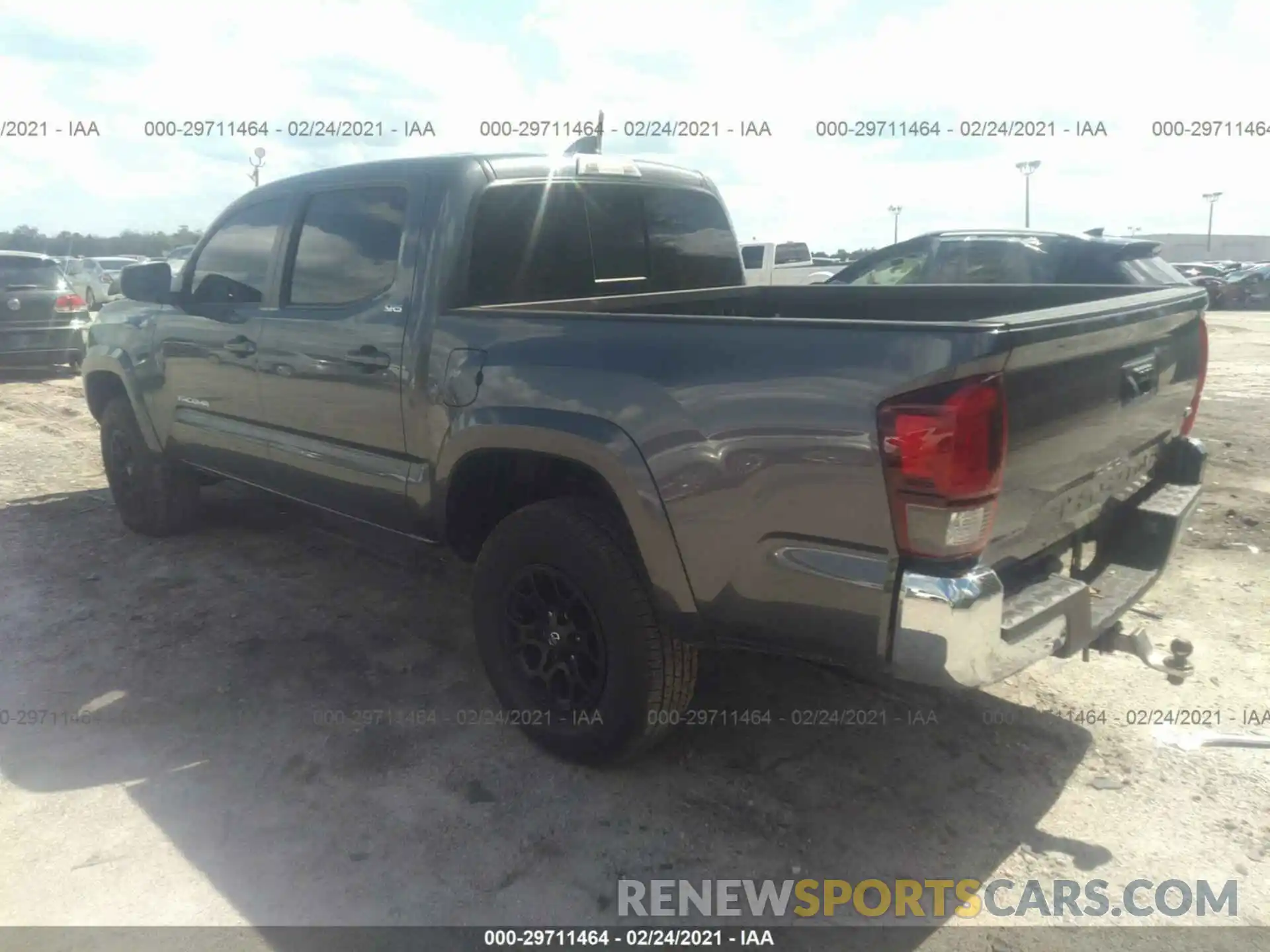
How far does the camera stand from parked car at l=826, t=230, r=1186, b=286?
8500 mm

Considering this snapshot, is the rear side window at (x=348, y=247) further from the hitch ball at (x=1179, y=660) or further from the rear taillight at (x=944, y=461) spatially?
the hitch ball at (x=1179, y=660)

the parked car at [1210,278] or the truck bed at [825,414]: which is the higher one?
the truck bed at [825,414]

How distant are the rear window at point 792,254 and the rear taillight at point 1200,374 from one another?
20575 millimetres

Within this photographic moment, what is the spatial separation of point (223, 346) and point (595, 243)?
71.5 inches

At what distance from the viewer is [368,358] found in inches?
142

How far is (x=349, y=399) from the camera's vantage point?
3.74 meters

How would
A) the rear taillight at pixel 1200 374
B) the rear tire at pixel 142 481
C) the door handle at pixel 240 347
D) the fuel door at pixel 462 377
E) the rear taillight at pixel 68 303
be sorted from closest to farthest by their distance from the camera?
the fuel door at pixel 462 377
the rear taillight at pixel 1200 374
the door handle at pixel 240 347
the rear tire at pixel 142 481
the rear taillight at pixel 68 303

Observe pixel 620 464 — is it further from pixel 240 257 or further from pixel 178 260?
pixel 178 260

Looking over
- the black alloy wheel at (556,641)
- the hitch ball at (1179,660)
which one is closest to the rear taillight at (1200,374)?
the hitch ball at (1179,660)

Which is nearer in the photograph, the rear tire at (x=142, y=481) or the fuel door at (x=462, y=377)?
the fuel door at (x=462, y=377)

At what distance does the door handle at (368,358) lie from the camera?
11.6 ft

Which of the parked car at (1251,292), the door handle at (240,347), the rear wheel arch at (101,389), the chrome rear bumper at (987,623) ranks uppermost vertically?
the door handle at (240,347)

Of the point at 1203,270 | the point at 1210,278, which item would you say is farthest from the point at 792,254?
the point at 1203,270

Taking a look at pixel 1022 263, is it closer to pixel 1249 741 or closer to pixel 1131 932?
pixel 1249 741
